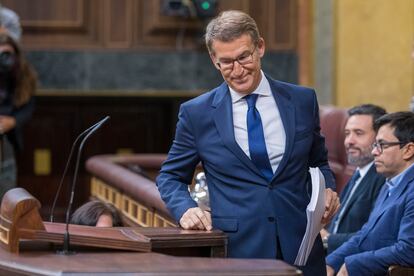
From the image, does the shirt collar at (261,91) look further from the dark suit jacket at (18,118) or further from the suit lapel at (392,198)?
the dark suit jacket at (18,118)

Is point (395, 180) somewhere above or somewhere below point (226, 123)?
below

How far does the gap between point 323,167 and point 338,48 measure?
5217 millimetres

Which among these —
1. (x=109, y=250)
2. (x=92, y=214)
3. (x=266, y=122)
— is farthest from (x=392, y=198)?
(x=109, y=250)

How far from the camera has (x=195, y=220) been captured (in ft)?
11.3

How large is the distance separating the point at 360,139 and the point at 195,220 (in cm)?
215

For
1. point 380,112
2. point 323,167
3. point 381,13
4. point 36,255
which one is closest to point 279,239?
point 323,167

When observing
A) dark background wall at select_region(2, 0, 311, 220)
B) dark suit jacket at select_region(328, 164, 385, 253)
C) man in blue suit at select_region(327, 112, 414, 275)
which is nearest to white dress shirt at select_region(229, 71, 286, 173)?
man in blue suit at select_region(327, 112, 414, 275)

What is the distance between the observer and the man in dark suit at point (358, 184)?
17.2 feet

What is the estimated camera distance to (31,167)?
31.4ft

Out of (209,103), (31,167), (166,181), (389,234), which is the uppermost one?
(209,103)

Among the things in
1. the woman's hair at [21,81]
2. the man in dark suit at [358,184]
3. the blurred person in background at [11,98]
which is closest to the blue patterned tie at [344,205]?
the man in dark suit at [358,184]

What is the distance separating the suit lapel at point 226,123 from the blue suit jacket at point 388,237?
0.92 metres

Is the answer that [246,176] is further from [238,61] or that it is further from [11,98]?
[11,98]

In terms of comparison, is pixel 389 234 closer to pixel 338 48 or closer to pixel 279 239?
pixel 279 239
